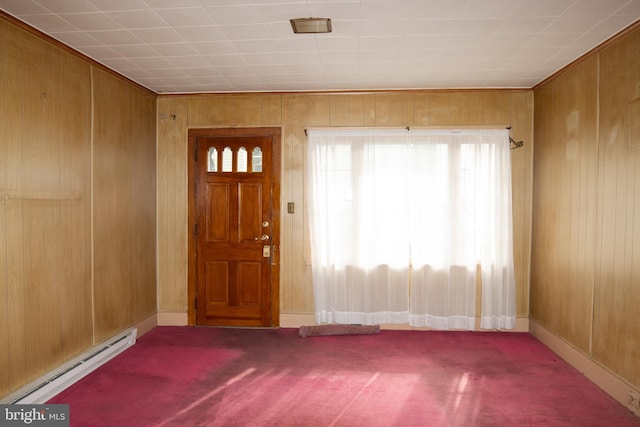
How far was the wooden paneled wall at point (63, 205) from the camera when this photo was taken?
2.84 m

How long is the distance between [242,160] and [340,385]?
106 inches

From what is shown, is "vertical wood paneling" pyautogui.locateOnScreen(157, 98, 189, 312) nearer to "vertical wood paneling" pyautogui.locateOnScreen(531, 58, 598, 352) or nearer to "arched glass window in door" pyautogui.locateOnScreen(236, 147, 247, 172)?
"arched glass window in door" pyautogui.locateOnScreen(236, 147, 247, 172)

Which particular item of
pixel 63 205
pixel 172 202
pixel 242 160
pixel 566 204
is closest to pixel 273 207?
pixel 242 160

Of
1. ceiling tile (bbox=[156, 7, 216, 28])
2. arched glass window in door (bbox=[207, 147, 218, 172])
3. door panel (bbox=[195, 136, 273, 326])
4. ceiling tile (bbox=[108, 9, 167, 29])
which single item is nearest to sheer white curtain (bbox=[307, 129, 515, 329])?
door panel (bbox=[195, 136, 273, 326])

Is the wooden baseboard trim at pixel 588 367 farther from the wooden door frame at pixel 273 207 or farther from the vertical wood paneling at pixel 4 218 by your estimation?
the vertical wood paneling at pixel 4 218

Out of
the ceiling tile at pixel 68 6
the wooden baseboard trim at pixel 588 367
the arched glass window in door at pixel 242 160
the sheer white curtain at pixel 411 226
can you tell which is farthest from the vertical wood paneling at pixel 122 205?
the wooden baseboard trim at pixel 588 367

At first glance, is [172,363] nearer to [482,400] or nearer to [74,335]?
[74,335]

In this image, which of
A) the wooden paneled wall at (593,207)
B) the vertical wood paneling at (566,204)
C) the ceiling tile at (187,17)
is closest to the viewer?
the ceiling tile at (187,17)

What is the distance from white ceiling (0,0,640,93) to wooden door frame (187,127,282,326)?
1.94 ft

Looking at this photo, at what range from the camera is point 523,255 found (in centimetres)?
469

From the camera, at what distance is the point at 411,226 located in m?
4.64

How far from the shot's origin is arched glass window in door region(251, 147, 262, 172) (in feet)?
15.9

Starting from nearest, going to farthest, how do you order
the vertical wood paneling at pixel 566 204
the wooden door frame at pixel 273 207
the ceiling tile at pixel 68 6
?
the ceiling tile at pixel 68 6 → the vertical wood paneling at pixel 566 204 → the wooden door frame at pixel 273 207

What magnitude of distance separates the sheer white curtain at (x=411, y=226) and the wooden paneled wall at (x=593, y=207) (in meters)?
0.41
